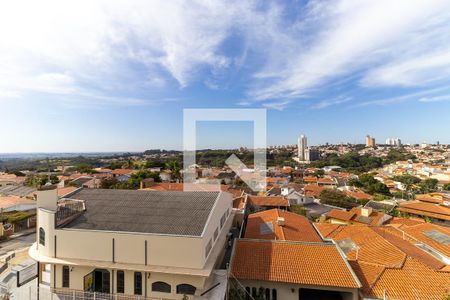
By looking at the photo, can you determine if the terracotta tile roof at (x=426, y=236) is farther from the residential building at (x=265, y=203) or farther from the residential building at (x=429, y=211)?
the residential building at (x=429, y=211)

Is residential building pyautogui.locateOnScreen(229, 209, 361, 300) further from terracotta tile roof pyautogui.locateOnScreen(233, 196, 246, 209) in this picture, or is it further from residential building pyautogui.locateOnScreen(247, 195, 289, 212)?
residential building pyautogui.locateOnScreen(247, 195, 289, 212)

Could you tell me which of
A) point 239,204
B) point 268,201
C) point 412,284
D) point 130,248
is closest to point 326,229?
point 412,284

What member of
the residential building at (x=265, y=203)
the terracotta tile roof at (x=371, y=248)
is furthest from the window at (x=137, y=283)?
the residential building at (x=265, y=203)

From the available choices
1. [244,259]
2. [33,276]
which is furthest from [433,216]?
[33,276]

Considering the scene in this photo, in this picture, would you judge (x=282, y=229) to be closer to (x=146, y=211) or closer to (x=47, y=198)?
(x=146, y=211)

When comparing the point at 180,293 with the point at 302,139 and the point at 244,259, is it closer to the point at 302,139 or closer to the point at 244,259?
the point at 244,259
